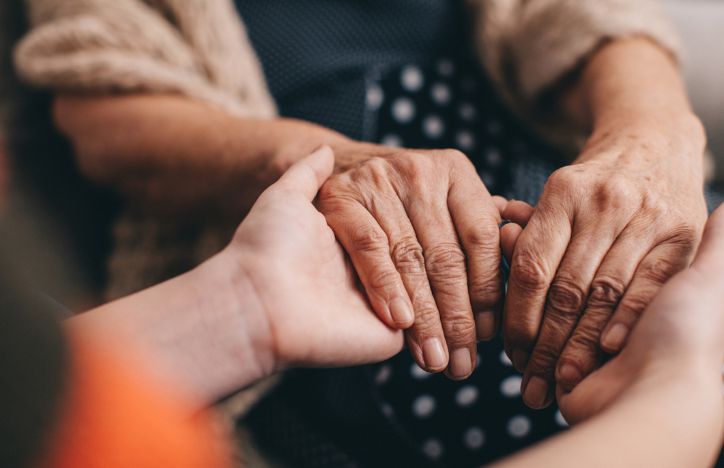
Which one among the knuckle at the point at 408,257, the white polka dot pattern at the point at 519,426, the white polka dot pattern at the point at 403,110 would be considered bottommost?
the white polka dot pattern at the point at 519,426

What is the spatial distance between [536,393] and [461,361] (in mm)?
76

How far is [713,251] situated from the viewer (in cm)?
45

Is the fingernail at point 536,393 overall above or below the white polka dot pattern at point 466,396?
above

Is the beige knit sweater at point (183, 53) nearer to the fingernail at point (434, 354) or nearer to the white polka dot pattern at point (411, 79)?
the white polka dot pattern at point (411, 79)

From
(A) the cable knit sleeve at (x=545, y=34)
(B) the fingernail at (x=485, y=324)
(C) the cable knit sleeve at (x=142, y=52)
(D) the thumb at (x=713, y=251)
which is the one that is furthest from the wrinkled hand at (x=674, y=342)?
(C) the cable knit sleeve at (x=142, y=52)

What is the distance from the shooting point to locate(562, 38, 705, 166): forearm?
0.62 m

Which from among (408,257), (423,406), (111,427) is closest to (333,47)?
(408,257)

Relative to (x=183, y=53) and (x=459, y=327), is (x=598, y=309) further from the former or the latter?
(x=183, y=53)

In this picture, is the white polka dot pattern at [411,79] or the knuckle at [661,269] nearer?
the knuckle at [661,269]

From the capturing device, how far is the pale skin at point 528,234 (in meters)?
0.49

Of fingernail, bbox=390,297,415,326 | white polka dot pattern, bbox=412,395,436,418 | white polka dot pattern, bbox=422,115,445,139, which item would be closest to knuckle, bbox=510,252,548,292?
fingernail, bbox=390,297,415,326

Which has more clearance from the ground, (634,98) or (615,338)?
(634,98)

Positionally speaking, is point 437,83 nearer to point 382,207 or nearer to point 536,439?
point 382,207

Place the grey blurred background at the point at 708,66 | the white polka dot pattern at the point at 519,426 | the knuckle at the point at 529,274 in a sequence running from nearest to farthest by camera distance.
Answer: the knuckle at the point at 529,274 → the white polka dot pattern at the point at 519,426 → the grey blurred background at the point at 708,66
